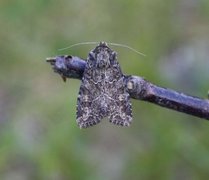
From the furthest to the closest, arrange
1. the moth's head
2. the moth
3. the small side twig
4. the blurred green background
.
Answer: the blurred green background
the moth's head
the moth
the small side twig

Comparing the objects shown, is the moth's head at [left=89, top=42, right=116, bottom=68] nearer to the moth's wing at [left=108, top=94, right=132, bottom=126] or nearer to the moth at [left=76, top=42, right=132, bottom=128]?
the moth at [left=76, top=42, right=132, bottom=128]

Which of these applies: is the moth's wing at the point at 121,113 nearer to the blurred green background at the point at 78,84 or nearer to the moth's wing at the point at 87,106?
the moth's wing at the point at 87,106

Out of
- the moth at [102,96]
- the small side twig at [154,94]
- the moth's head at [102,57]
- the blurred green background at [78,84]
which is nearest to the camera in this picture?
the small side twig at [154,94]

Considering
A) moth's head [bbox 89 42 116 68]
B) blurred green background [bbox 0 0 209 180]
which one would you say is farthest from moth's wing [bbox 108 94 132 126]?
blurred green background [bbox 0 0 209 180]

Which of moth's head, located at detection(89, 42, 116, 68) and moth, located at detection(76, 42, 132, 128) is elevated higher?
moth's head, located at detection(89, 42, 116, 68)

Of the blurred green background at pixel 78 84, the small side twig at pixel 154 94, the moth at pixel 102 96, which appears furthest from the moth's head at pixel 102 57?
the blurred green background at pixel 78 84

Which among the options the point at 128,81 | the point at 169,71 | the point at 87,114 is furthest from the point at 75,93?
the point at 128,81
